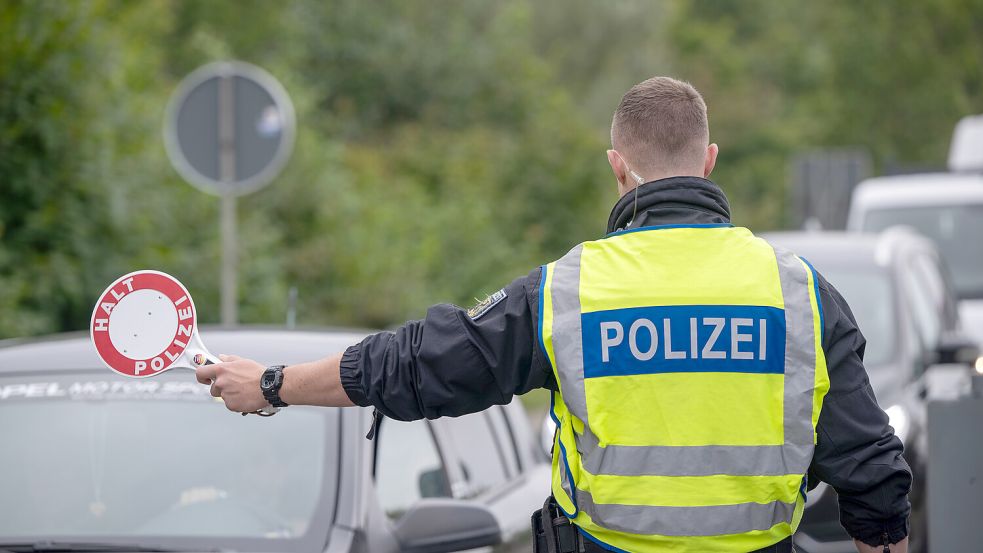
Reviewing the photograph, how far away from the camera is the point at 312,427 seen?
433 cm

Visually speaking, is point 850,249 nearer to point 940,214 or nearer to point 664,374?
point 940,214

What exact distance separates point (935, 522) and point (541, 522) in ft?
4.95

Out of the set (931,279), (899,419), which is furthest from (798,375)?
(931,279)

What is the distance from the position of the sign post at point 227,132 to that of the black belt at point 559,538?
6.60 meters

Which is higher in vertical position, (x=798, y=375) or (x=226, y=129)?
(x=226, y=129)

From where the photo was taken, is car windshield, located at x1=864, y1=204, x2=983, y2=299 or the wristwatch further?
car windshield, located at x1=864, y1=204, x2=983, y2=299

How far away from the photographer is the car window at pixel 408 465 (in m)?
4.61

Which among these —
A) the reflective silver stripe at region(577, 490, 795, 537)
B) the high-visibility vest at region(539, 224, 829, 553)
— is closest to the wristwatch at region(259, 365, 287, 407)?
the high-visibility vest at region(539, 224, 829, 553)

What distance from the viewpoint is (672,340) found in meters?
2.99

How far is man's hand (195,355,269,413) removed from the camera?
10.2 feet

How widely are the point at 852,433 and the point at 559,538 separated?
0.66 metres

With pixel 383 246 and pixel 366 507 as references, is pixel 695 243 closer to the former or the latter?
pixel 366 507

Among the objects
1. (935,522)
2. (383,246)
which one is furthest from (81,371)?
(383,246)

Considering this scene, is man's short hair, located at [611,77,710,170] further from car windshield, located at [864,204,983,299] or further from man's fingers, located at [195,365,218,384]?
car windshield, located at [864,204,983,299]
